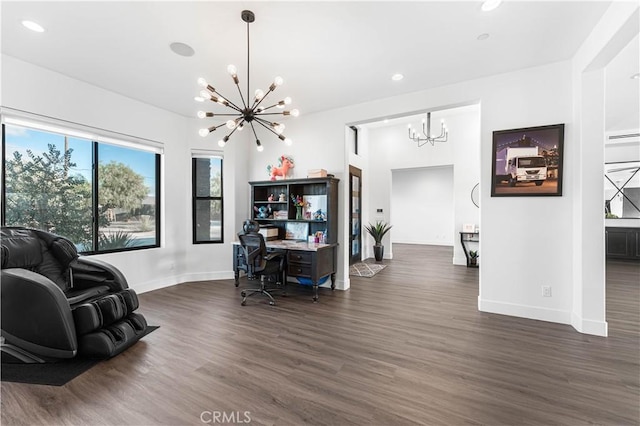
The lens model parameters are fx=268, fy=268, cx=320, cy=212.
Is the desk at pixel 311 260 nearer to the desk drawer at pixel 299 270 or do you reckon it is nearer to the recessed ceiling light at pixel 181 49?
the desk drawer at pixel 299 270

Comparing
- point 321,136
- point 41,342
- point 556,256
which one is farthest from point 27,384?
point 556,256

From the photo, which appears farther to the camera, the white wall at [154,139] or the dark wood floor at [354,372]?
the white wall at [154,139]

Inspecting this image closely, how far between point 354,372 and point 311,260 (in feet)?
6.41

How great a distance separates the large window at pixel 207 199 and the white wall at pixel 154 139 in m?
0.14

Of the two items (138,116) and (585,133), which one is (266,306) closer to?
(138,116)

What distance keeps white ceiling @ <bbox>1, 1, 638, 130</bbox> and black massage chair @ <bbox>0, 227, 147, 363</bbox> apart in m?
2.02

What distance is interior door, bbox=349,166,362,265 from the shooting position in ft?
21.0

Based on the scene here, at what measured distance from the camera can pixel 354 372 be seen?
7.16 ft

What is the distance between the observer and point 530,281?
3.23 metres

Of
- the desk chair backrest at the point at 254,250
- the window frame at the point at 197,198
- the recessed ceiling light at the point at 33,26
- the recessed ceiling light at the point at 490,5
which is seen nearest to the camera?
the recessed ceiling light at the point at 490,5

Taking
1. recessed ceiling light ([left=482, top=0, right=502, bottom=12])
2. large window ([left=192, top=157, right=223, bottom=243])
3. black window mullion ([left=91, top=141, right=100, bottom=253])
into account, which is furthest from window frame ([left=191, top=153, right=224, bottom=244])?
recessed ceiling light ([left=482, top=0, right=502, bottom=12])

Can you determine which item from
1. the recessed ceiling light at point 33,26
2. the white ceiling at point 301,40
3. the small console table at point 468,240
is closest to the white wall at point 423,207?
the small console table at point 468,240

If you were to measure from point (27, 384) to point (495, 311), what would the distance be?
15.2ft

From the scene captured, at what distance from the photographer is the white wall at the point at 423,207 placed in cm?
960
